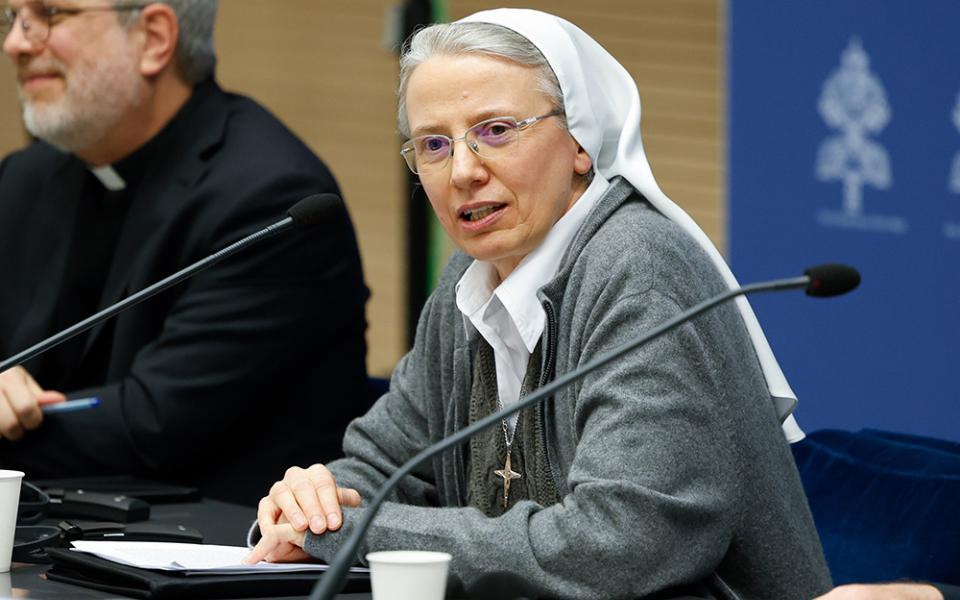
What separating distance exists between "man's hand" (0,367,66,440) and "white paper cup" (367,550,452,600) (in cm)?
180

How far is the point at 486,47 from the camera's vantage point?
251 cm

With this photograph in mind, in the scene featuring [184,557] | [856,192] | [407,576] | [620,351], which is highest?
[620,351]

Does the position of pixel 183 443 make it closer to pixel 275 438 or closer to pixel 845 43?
pixel 275 438

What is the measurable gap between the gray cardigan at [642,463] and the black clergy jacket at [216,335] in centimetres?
123

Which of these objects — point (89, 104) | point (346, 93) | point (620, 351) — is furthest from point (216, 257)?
point (346, 93)

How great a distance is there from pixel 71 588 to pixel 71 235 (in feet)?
6.65

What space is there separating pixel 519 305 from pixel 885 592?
75 centimetres

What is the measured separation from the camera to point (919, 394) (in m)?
4.00

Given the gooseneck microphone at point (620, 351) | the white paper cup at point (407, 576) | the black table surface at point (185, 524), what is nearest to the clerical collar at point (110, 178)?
the black table surface at point (185, 524)

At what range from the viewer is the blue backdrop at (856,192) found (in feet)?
12.8

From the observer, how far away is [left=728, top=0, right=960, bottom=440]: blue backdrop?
390 cm

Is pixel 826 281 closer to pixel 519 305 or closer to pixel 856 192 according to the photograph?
pixel 519 305

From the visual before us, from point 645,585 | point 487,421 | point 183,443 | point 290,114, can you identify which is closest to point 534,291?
point 645,585

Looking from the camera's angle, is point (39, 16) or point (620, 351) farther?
point (39, 16)
